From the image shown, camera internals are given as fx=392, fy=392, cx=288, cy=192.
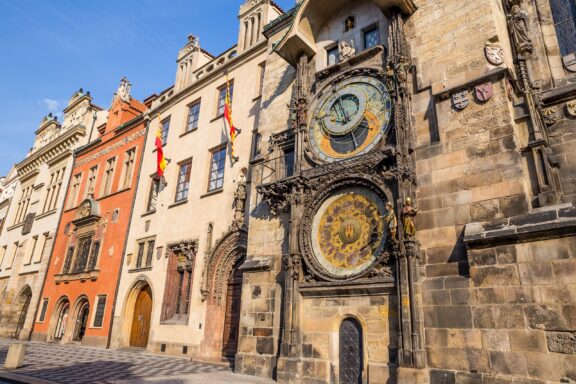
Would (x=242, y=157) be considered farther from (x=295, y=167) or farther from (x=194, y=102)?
(x=194, y=102)

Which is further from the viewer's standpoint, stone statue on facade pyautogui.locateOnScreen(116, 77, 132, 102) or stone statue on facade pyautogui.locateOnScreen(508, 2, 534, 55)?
stone statue on facade pyautogui.locateOnScreen(116, 77, 132, 102)

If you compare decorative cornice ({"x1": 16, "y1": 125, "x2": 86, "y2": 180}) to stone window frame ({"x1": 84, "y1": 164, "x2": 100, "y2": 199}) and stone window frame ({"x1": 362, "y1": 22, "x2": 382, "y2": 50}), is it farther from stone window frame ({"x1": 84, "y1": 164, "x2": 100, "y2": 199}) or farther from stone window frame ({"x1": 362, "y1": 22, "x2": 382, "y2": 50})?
stone window frame ({"x1": 362, "y1": 22, "x2": 382, "y2": 50})

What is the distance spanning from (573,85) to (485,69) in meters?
2.38

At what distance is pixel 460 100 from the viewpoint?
29.3 feet

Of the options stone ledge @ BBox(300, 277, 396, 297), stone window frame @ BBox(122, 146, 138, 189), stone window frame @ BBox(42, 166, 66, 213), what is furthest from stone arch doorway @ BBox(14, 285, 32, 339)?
stone ledge @ BBox(300, 277, 396, 297)

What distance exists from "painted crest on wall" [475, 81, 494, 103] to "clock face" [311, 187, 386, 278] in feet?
10.3

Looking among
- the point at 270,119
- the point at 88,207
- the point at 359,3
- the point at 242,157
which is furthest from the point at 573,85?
the point at 88,207

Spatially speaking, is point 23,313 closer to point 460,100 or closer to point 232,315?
point 232,315

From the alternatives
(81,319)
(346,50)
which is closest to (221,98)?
(346,50)

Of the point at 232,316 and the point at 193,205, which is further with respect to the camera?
the point at 193,205

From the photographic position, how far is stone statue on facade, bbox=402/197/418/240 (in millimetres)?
8461

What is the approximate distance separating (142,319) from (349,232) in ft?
44.0

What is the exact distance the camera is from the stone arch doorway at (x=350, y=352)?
8.84 metres

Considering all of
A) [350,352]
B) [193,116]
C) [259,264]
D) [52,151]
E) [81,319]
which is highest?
[52,151]
